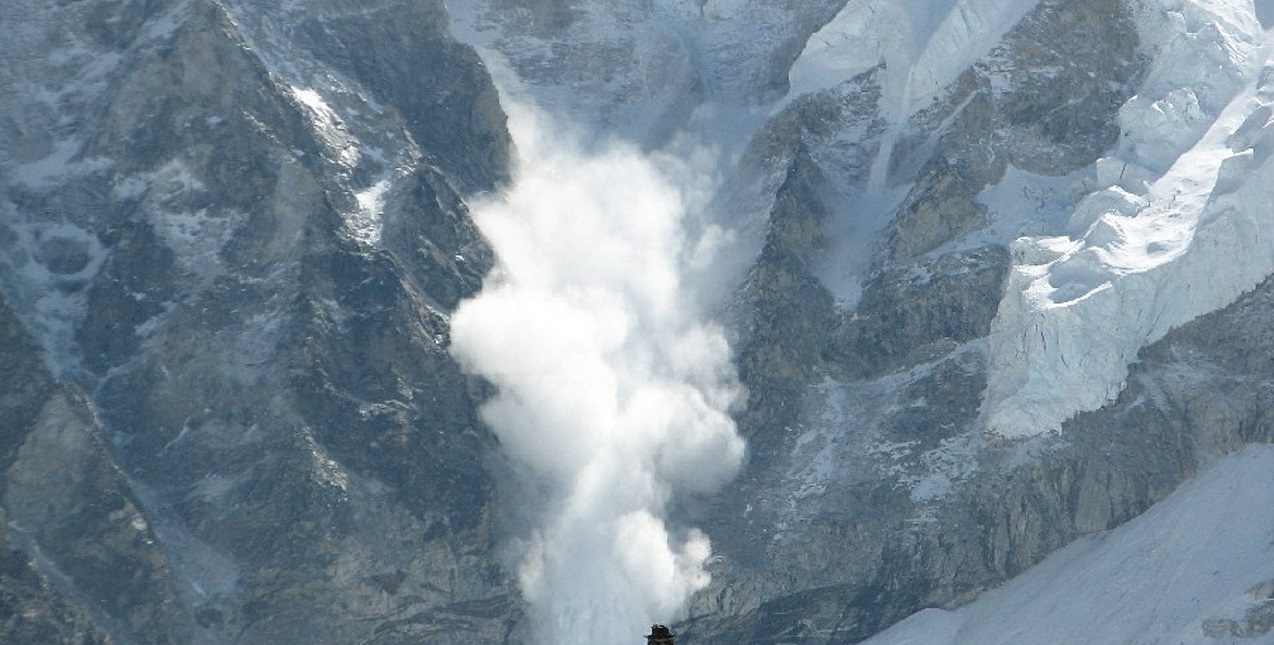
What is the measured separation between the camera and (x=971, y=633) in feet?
520

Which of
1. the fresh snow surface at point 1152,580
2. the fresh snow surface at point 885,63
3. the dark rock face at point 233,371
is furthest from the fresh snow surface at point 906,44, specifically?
the fresh snow surface at point 1152,580

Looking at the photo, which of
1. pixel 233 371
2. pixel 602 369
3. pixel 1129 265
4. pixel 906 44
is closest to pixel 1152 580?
pixel 1129 265

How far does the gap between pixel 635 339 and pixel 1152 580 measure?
35.7 metres

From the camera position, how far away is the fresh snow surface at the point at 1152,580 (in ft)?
498

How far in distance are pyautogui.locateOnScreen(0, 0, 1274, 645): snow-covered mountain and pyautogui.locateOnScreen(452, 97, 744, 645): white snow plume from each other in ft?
0.76

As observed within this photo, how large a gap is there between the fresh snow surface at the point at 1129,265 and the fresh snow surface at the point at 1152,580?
283 inches

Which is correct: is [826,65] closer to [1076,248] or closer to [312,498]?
[1076,248]

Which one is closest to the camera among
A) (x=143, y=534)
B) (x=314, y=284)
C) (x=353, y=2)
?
(x=143, y=534)

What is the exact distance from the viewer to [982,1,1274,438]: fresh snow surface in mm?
163250

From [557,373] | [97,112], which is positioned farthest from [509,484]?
[97,112]

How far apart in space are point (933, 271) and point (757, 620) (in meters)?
22.6

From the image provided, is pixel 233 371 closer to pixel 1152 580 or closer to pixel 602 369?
pixel 602 369

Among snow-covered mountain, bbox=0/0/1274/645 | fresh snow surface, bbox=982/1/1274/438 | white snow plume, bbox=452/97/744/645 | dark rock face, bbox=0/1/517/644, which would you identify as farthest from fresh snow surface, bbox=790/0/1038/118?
dark rock face, bbox=0/1/517/644

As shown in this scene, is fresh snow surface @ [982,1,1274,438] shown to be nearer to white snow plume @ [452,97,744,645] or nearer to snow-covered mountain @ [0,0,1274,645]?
snow-covered mountain @ [0,0,1274,645]
